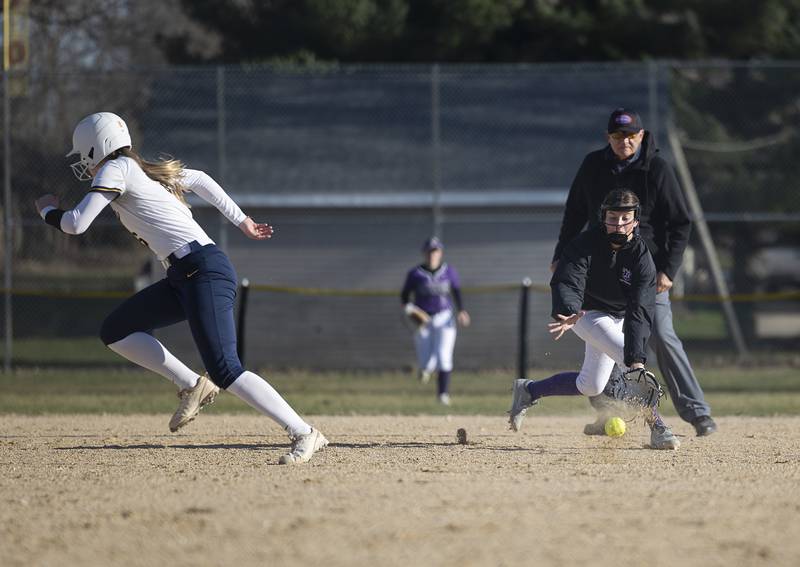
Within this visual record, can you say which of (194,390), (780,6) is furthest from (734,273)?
(194,390)

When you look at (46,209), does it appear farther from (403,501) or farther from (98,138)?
(403,501)

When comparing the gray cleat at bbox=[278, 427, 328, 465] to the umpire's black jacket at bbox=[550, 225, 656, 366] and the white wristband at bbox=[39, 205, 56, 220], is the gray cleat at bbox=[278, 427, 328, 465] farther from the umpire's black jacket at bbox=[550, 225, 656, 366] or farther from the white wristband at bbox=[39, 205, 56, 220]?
the white wristband at bbox=[39, 205, 56, 220]

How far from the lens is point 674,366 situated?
7535 millimetres

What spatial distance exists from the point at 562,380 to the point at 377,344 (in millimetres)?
9014

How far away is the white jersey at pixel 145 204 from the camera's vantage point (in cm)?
634

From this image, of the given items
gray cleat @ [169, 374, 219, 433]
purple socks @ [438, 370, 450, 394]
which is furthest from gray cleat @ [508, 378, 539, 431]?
purple socks @ [438, 370, 450, 394]

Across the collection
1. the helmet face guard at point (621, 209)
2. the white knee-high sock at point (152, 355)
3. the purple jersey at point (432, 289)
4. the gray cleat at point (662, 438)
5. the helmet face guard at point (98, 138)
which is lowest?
the gray cleat at point (662, 438)

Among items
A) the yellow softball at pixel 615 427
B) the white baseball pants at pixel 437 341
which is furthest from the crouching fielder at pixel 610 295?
the white baseball pants at pixel 437 341

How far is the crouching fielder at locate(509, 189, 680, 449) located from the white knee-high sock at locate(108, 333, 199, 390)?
7.29ft

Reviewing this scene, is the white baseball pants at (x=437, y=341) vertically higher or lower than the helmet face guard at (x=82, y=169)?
lower

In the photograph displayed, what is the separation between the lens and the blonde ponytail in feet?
21.7

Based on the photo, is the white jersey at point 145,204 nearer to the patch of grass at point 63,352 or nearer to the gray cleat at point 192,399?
the gray cleat at point 192,399

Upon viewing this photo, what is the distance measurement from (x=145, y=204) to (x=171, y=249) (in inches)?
11.1

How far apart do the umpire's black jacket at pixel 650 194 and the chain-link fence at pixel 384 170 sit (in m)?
8.48
